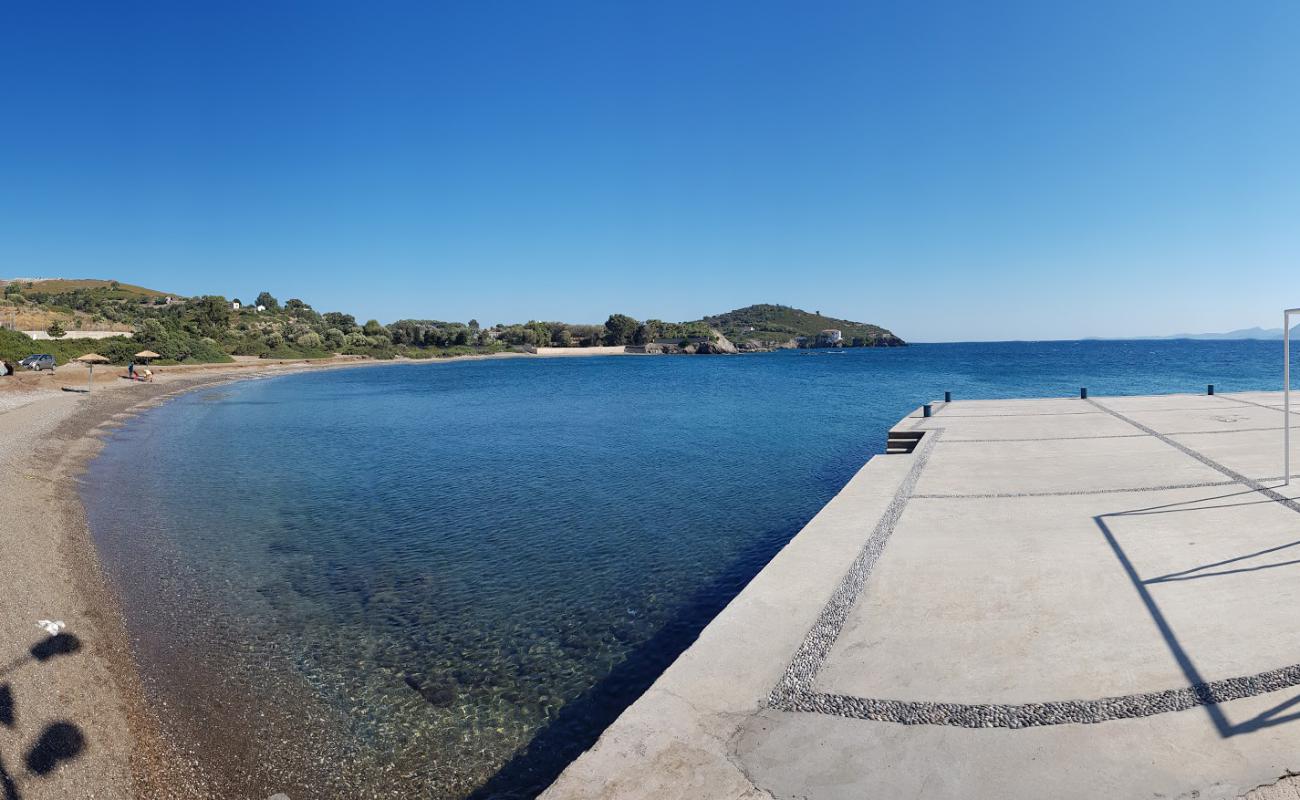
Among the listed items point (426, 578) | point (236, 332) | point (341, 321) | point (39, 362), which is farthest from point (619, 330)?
point (426, 578)

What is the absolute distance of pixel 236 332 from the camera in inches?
3487

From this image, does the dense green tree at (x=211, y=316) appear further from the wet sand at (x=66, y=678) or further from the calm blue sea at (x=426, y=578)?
the wet sand at (x=66, y=678)

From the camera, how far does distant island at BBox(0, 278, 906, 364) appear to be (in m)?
62.6

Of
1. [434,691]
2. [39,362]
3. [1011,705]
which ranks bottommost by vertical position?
[434,691]

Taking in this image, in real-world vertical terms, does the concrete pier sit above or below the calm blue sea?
above

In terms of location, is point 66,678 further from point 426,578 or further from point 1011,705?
point 1011,705

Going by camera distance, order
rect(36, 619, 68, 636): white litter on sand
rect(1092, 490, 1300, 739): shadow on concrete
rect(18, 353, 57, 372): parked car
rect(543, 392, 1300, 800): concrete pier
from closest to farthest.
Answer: rect(543, 392, 1300, 800): concrete pier < rect(1092, 490, 1300, 739): shadow on concrete < rect(36, 619, 68, 636): white litter on sand < rect(18, 353, 57, 372): parked car

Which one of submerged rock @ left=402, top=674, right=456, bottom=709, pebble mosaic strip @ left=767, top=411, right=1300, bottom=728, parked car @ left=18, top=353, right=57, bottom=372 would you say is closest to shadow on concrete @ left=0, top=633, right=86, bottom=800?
submerged rock @ left=402, top=674, right=456, bottom=709

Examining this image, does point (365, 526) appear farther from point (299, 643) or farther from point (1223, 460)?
point (1223, 460)

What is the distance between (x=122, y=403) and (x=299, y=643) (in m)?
35.6

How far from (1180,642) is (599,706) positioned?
5.39 meters

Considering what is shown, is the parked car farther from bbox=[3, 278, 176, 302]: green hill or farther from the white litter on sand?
bbox=[3, 278, 176, 302]: green hill

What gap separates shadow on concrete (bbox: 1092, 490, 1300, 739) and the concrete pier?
2cm

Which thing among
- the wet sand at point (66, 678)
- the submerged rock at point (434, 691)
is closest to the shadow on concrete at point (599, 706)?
the submerged rock at point (434, 691)
